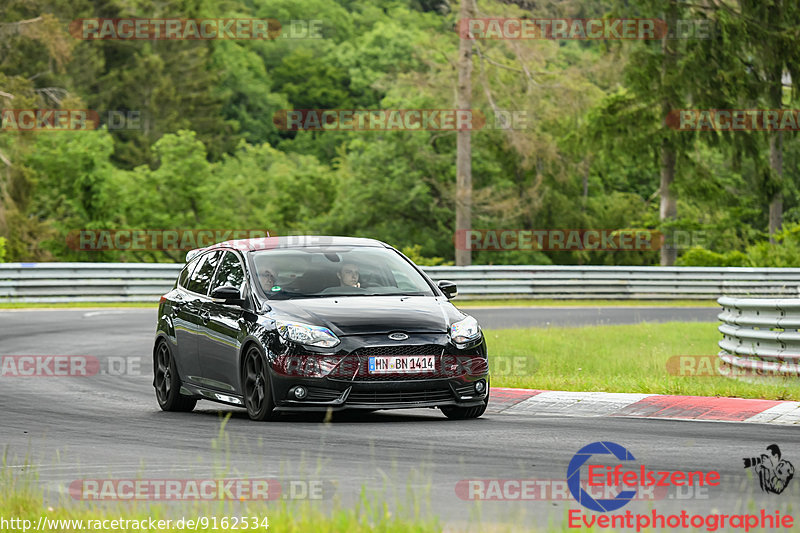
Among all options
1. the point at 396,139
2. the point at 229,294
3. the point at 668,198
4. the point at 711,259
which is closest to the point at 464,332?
the point at 229,294

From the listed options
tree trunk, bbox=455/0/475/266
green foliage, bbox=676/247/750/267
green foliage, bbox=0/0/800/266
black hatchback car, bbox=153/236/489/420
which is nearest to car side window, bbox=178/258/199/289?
black hatchback car, bbox=153/236/489/420

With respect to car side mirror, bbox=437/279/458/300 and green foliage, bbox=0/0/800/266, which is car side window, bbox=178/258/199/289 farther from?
green foliage, bbox=0/0/800/266

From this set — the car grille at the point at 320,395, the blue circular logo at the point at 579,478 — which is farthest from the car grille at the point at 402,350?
the blue circular logo at the point at 579,478

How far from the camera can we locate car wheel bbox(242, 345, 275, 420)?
11453mm

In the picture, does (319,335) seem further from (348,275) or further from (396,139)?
(396,139)

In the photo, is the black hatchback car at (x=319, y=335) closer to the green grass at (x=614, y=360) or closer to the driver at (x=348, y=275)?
the driver at (x=348, y=275)

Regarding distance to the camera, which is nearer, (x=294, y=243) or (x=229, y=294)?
(x=229, y=294)

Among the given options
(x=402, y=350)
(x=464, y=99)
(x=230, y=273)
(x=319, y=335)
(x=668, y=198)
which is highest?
(x=464, y=99)

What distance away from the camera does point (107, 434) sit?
11.0m

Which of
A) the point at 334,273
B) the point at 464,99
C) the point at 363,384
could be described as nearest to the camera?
the point at 363,384

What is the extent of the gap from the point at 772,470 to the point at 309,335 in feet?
14.3

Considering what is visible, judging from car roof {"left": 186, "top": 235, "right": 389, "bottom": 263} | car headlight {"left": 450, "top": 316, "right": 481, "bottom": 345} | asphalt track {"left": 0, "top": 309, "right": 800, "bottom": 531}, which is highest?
car roof {"left": 186, "top": 235, "right": 389, "bottom": 263}

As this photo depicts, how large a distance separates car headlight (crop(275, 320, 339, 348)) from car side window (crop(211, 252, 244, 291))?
49.6 inches

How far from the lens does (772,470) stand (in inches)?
323
